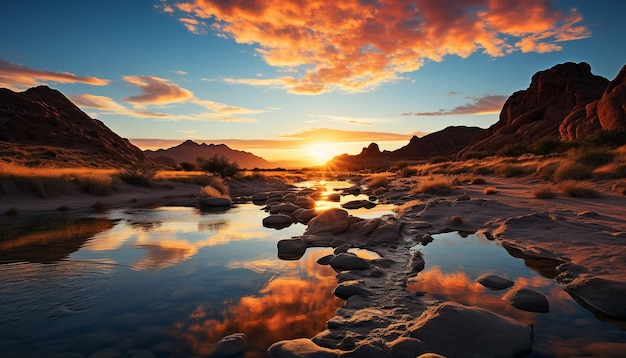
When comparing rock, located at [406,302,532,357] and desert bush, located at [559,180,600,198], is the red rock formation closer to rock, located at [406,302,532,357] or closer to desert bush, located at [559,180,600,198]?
desert bush, located at [559,180,600,198]

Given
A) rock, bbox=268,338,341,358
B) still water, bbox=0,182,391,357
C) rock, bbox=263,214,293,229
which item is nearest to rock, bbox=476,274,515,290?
still water, bbox=0,182,391,357

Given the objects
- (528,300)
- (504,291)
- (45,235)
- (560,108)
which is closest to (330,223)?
(504,291)

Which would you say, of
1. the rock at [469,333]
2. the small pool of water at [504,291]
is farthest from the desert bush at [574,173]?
the rock at [469,333]

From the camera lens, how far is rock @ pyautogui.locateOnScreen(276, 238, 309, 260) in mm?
8730

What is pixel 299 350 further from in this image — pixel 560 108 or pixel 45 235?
pixel 560 108

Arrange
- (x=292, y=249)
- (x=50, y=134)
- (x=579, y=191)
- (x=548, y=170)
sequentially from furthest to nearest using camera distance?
(x=50, y=134) < (x=548, y=170) < (x=579, y=191) < (x=292, y=249)

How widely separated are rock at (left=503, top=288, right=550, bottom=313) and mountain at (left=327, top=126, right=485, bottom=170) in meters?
128

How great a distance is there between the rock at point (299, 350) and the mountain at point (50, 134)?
48719mm

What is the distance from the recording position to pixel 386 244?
9461 mm

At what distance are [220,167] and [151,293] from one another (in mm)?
32322

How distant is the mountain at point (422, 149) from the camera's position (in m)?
139

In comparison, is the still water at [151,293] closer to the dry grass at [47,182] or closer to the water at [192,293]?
the water at [192,293]

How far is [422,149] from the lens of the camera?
14562 centimetres

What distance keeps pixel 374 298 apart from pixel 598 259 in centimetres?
473
